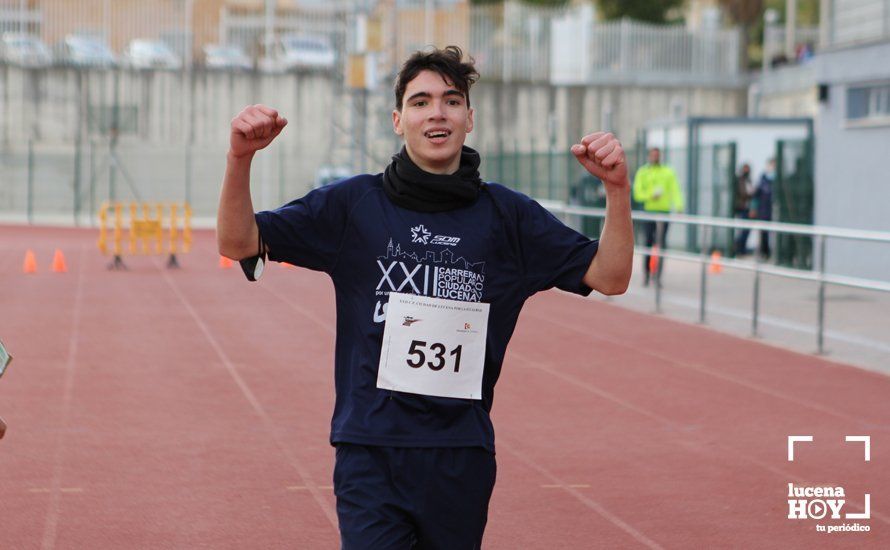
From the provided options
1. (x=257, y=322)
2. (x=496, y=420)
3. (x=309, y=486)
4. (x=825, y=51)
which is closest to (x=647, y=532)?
(x=309, y=486)

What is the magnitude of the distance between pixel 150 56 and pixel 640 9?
2361cm

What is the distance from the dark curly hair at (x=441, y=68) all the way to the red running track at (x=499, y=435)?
3006 millimetres

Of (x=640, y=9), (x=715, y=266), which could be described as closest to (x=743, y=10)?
(x=640, y=9)

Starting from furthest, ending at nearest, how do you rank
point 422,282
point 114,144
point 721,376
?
1. point 114,144
2. point 721,376
3. point 422,282

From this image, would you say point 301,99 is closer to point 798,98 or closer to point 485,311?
point 798,98

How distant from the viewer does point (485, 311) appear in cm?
425

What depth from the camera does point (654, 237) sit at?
19.1 m

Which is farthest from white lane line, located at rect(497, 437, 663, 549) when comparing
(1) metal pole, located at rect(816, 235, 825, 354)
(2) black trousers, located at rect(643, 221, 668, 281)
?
(2) black trousers, located at rect(643, 221, 668, 281)

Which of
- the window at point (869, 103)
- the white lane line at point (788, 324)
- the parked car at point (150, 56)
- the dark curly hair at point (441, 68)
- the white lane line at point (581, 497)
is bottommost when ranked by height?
the white lane line at point (581, 497)

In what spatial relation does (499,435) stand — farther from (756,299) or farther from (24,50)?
(24,50)

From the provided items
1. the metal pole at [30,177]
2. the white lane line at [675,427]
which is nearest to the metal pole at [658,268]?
the white lane line at [675,427]

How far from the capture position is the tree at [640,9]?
61.5 meters

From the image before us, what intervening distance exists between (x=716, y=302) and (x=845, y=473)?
803 cm

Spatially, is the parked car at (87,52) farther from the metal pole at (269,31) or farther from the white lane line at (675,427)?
the white lane line at (675,427)
